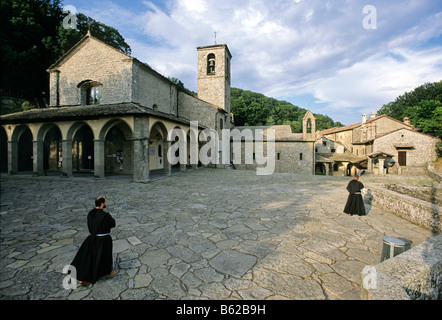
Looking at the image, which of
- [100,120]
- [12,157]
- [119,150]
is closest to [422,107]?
[119,150]

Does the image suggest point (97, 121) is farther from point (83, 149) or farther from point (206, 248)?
point (206, 248)

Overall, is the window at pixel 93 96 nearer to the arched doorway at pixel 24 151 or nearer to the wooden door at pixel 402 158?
the arched doorway at pixel 24 151

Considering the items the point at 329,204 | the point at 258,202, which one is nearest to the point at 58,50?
the point at 258,202

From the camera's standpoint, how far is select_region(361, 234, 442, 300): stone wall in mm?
2186

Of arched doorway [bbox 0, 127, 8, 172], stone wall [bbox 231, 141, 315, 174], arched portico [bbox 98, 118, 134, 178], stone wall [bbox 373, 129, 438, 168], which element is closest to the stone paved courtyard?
arched portico [bbox 98, 118, 134, 178]

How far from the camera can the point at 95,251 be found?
10.2 ft

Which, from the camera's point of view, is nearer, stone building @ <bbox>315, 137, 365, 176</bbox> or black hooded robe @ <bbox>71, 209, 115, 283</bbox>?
black hooded robe @ <bbox>71, 209, 115, 283</bbox>

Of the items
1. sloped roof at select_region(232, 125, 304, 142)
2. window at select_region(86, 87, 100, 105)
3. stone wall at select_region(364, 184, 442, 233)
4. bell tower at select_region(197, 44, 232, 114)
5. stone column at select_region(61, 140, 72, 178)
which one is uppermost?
bell tower at select_region(197, 44, 232, 114)

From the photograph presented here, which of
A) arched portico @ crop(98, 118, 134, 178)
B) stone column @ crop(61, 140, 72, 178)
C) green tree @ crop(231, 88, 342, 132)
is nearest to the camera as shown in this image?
stone column @ crop(61, 140, 72, 178)

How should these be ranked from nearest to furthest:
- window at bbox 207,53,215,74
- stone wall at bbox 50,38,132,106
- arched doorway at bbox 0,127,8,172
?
stone wall at bbox 50,38,132,106 → arched doorway at bbox 0,127,8,172 → window at bbox 207,53,215,74

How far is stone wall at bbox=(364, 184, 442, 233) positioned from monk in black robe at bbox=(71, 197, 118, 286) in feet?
23.7

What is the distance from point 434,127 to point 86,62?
51.6 meters

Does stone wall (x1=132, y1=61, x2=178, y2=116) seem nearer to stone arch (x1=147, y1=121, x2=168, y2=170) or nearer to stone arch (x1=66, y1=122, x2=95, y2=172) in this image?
stone arch (x1=147, y1=121, x2=168, y2=170)

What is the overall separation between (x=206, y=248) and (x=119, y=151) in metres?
16.8
